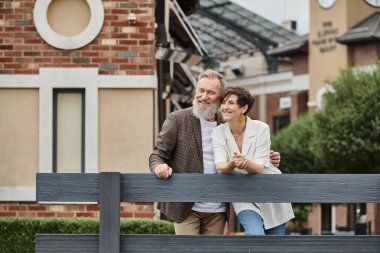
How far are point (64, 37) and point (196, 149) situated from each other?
6.47m

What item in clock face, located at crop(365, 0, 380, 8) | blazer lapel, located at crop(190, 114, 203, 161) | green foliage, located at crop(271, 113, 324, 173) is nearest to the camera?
blazer lapel, located at crop(190, 114, 203, 161)

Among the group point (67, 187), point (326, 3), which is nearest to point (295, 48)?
point (326, 3)

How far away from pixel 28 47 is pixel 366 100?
83.3 ft

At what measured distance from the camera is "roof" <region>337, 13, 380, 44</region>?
48.2 metres

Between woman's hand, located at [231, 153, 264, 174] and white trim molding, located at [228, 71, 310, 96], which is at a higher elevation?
white trim molding, located at [228, 71, 310, 96]

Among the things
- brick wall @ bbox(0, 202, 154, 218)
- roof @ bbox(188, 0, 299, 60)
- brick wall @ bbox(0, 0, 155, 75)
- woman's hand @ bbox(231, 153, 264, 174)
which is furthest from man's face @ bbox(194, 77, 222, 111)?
roof @ bbox(188, 0, 299, 60)

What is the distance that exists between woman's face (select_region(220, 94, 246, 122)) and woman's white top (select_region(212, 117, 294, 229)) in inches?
3.7

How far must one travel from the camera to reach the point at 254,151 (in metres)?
7.50

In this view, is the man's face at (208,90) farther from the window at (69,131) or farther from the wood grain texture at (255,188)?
the window at (69,131)

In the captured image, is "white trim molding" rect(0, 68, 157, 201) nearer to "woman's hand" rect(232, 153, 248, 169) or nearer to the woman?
the woman

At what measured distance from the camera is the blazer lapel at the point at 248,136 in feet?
24.6

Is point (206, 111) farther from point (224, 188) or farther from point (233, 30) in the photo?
point (233, 30)

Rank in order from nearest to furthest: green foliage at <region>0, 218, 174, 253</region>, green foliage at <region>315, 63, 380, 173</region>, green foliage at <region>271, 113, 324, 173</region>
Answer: green foliage at <region>0, 218, 174, 253</region> → green foliage at <region>315, 63, 380, 173</region> → green foliage at <region>271, 113, 324, 173</region>

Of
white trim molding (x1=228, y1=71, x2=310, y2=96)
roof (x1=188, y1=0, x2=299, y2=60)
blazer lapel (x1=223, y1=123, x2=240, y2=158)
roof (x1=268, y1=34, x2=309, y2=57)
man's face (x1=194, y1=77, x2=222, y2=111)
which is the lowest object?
blazer lapel (x1=223, y1=123, x2=240, y2=158)
